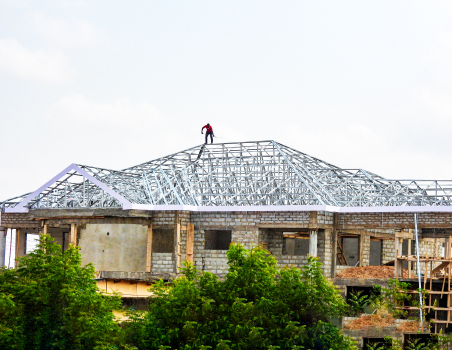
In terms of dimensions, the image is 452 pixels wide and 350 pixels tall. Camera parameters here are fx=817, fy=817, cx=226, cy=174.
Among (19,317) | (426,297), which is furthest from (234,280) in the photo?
(426,297)

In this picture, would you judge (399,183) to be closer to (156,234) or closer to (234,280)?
(156,234)

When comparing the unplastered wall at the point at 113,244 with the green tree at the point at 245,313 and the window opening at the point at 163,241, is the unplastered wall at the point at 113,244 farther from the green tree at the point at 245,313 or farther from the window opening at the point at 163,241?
the green tree at the point at 245,313

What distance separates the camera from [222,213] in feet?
127

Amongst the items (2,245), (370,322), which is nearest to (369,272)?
(370,322)

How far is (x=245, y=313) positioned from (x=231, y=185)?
14.3m

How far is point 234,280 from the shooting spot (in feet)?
95.5

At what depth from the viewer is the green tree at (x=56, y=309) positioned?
1091 inches

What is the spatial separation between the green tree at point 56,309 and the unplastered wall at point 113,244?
10.8 m

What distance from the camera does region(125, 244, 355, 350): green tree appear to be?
28031 millimetres

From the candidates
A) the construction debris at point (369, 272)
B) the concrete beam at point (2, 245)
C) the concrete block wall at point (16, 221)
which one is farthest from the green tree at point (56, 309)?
the concrete beam at point (2, 245)

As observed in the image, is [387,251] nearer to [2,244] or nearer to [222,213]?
[222,213]

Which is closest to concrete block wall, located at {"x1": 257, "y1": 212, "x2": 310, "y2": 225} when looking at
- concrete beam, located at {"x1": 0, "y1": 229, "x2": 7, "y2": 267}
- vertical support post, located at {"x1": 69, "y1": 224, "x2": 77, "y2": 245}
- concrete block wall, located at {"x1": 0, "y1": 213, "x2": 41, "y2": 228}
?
vertical support post, located at {"x1": 69, "y1": 224, "x2": 77, "y2": 245}

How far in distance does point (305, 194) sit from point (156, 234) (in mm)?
7372

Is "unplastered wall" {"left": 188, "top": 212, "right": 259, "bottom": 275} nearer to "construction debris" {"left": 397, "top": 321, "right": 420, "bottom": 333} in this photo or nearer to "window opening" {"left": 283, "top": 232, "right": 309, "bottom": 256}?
"construction debris" {"left": 397, "top": 321, "right": 420, "bottom": 333}
